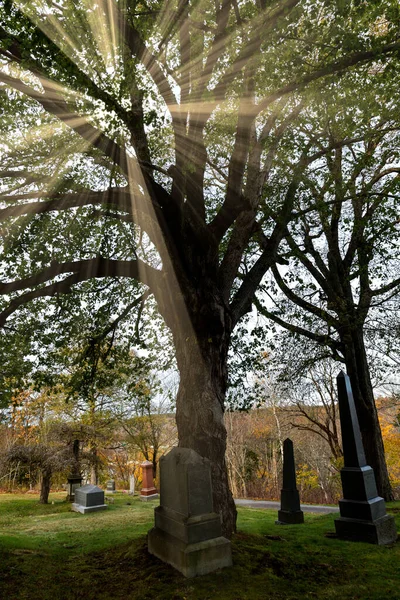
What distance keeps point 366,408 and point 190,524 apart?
366 inches

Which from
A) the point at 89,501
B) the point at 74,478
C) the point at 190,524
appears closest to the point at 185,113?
the point at 190,524

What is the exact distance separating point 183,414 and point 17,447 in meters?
14.1

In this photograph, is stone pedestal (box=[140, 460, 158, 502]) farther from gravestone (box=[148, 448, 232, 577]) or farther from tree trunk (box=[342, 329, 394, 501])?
gravestone (box=[148, 448, 232, 577])

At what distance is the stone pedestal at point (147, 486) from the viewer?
63.6 ft

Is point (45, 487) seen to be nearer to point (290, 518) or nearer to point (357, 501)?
point (290, 518)

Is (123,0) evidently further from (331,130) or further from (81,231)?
(331,130)

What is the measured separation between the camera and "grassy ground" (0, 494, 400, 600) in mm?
4676

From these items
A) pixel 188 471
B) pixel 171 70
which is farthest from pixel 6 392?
pixel 171 70

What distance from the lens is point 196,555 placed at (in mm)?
5109

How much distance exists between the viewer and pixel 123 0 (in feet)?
23.5

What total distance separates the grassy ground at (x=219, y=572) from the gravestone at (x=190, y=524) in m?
0.18

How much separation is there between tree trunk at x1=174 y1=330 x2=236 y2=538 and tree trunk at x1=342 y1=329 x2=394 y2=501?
6.55 m

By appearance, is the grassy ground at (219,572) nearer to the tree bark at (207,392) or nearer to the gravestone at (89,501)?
the tree bark at (207,392)

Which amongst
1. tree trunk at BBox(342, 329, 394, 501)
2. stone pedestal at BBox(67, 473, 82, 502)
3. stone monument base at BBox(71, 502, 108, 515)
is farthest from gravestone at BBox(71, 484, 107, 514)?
tree trunk at BBox(342, 329, 394, 501)
